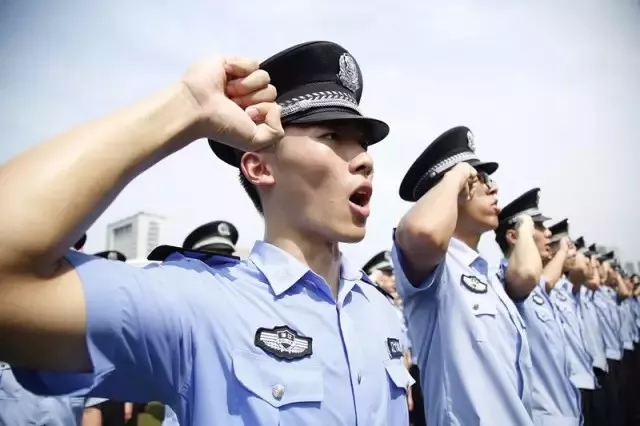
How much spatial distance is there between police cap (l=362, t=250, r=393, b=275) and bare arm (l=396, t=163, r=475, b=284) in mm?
6572

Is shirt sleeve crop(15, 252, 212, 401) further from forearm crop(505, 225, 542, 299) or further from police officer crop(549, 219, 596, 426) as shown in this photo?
police officer crop(549, 219, 596, 426)

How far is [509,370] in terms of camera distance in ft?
8.62

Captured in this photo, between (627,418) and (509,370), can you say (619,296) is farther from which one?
(509,370)

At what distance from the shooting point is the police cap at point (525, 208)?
16.5 feet

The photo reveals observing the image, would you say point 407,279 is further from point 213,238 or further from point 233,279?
point 213,238

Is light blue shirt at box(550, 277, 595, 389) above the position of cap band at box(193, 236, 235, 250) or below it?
below

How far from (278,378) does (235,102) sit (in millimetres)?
799

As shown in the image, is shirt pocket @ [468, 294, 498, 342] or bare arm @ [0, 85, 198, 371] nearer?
bare arm @ [0, 85, 198, 371]

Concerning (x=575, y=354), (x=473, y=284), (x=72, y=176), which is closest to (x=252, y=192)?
(x=72, y=176)

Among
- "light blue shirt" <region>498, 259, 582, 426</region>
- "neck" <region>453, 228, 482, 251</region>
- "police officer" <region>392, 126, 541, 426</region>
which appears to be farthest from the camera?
"light blue shirt" <region>498, 259, 582, 426</region>

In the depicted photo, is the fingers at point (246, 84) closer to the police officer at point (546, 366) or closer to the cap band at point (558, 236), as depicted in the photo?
the police officer at point (546, 366)

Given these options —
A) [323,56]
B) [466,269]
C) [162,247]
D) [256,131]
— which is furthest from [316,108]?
[466,269]

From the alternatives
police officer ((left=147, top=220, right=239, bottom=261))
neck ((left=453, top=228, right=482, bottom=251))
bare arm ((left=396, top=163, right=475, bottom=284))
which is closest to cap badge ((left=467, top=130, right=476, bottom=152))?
neck ((left=453, top=228, right=482, bottom=251))

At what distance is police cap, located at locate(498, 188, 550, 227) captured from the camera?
5.02m
